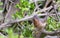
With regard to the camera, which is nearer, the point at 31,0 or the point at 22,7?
the point at 22,7

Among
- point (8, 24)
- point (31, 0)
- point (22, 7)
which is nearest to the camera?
point (8, 24)

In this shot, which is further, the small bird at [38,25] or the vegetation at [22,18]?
the vegetation at [22,18]

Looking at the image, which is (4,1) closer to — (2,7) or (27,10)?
(2,7)

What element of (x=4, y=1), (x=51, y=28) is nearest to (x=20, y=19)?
(x=51, y=28)

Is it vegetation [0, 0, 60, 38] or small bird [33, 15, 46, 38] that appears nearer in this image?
small bird [33, 15, 46, 38]

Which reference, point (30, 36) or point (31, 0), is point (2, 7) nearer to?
point (31, 0)

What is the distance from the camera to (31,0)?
7.14ft

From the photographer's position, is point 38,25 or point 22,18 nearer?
point 38,25

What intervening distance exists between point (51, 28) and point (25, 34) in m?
0.30

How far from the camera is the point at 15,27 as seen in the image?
2.07 metres

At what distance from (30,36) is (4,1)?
64 cm

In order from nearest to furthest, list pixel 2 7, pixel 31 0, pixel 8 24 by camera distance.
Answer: pixel 8 24, pixel 31 0, pixel 2 7

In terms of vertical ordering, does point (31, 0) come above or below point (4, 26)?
above

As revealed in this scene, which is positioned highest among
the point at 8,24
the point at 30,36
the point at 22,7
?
the point at 22,7
